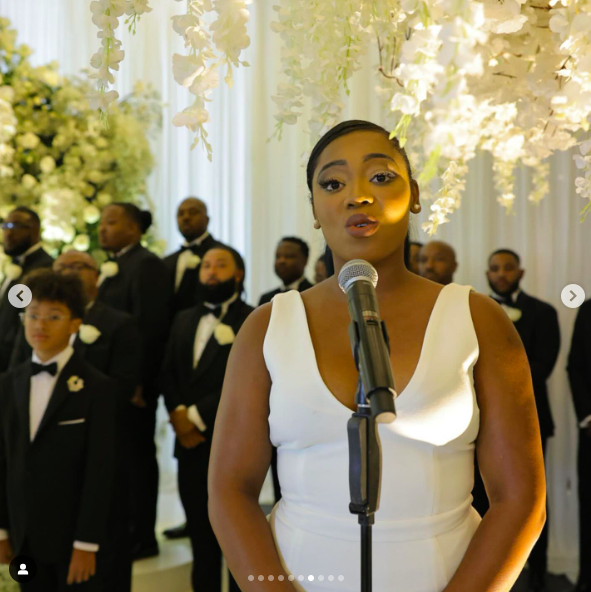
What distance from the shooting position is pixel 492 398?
5.77ft

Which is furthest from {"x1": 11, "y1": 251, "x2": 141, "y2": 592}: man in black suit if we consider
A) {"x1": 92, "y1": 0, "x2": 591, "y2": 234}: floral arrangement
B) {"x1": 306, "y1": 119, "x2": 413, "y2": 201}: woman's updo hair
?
{"x1": 306, "y1": 119, "x2": 413, "y2": 201}: woman's updo hair

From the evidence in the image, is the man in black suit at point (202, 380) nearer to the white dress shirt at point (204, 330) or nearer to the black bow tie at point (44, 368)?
the white dress shirt at point (204, 330)

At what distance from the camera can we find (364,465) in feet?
4.44

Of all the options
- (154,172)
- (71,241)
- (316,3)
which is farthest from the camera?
(154,172)

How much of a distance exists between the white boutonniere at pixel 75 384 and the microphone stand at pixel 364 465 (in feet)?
7.61

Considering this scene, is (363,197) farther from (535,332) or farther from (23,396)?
(535,332)

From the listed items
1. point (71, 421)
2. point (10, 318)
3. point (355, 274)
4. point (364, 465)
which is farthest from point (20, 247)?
point (364, 465)

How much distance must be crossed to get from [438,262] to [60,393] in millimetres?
2701

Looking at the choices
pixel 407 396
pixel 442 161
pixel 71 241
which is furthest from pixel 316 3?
pixel 71 241

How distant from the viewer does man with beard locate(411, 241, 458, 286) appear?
17.3 ft

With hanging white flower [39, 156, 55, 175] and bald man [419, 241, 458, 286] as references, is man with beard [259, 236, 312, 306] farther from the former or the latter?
hanging white flower [39, 156, 55, 175]

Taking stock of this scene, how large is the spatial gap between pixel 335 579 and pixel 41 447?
6.54ft

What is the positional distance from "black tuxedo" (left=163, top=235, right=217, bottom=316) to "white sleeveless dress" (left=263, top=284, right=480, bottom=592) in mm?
3819

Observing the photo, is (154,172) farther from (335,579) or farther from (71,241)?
(335,579)
